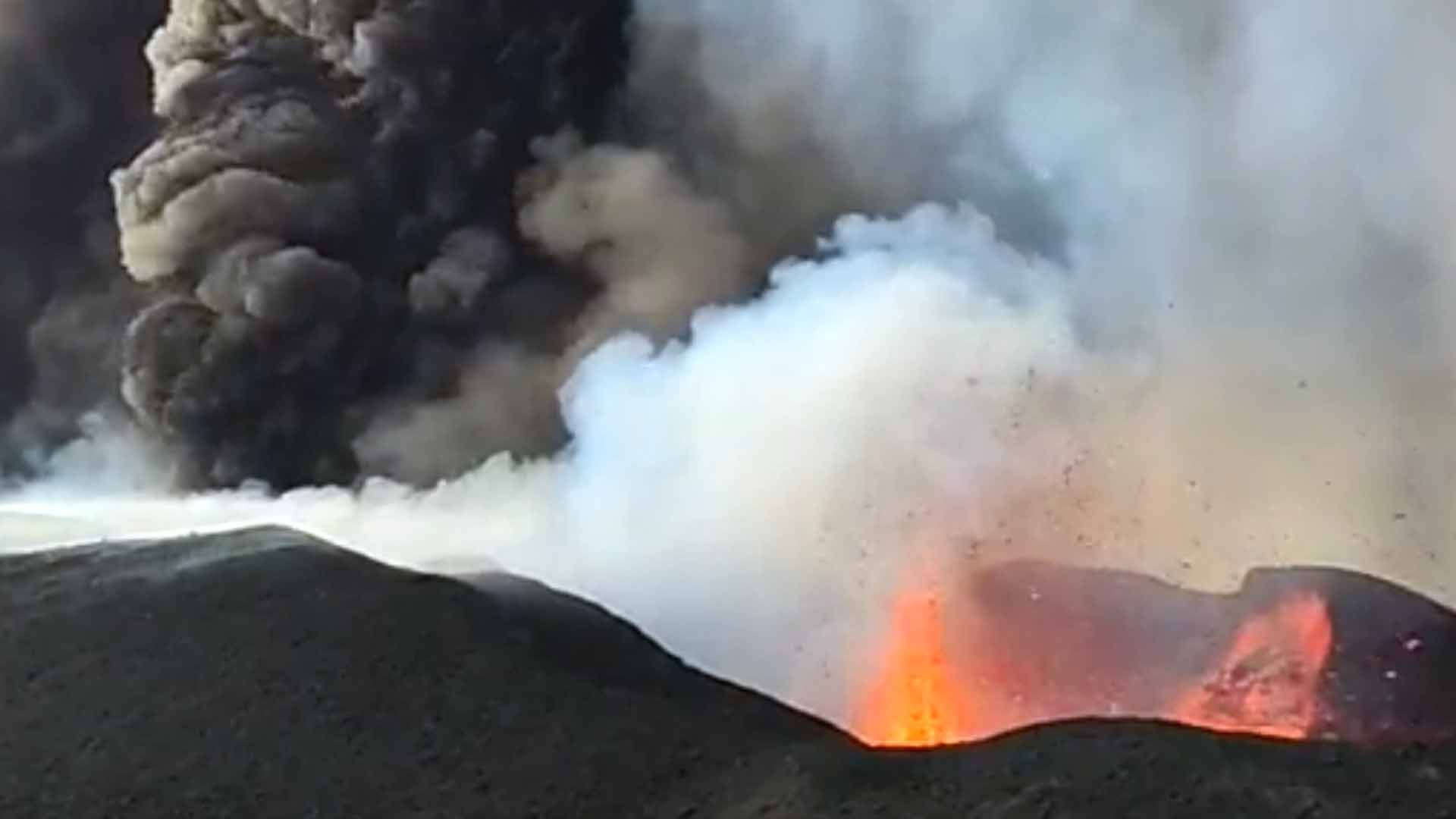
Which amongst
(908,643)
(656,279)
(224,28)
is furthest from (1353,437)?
(224,28)

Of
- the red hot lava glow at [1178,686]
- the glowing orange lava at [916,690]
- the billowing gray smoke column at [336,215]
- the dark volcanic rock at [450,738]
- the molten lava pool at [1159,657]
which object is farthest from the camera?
the billowing gray smoke column at [336,215]

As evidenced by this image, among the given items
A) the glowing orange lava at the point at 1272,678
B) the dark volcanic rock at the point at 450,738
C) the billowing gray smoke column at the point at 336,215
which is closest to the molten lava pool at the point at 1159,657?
the glowing orange lava at the point at 1272,678

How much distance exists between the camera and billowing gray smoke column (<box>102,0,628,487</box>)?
57.3ft

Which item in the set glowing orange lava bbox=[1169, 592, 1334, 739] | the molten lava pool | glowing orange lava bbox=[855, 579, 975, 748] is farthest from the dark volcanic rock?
glowing orange lava bbox=[1169, 592, 1334, 739]

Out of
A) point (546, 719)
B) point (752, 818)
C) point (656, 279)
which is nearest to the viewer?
point (752, 818)

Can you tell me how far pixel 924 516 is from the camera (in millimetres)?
13266

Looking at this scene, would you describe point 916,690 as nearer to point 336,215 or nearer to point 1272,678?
point 1272,678

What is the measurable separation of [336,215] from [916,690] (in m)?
8.39

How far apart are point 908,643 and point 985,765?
3.91 m

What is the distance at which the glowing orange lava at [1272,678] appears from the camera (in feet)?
36.8

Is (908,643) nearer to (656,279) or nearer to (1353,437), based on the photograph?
(1353,437)

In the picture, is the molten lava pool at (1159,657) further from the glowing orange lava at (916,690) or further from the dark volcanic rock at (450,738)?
the dark volcanic rock at (450,738)

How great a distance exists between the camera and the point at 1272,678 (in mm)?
11867

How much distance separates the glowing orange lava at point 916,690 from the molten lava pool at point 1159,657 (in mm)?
11
